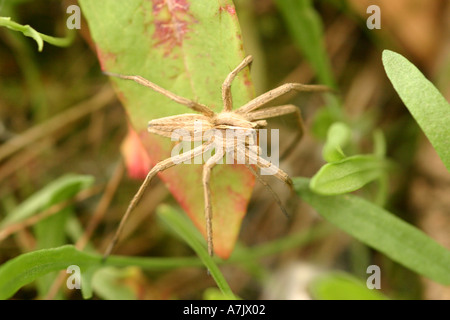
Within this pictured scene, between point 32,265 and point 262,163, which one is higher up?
point 262,163

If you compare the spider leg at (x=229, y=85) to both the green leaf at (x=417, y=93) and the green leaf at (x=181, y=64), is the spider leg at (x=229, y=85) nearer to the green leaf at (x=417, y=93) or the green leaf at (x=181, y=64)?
the green leaf at (x=181, y=64)

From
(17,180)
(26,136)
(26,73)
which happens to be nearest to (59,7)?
(26,73)

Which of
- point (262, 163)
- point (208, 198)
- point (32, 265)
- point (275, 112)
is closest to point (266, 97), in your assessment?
point (275, 112)

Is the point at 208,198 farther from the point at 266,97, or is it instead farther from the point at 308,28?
the point at 308,28

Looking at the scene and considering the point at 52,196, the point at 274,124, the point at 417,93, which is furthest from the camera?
the point at 274,124

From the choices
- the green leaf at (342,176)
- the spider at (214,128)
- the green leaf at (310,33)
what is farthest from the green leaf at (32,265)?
the green leaf at (310,33)

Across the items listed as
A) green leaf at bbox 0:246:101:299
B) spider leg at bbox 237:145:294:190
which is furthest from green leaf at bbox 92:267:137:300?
spider leg at bbox 237:145:294:190

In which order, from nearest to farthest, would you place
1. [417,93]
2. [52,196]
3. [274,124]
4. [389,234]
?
[417,93], [389,234], [52,196], [274,124]

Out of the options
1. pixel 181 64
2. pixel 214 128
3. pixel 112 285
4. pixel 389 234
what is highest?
pixel 181 64

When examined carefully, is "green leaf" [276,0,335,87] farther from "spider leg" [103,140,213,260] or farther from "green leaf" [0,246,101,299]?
"green leaf" [0,246,101,299]
